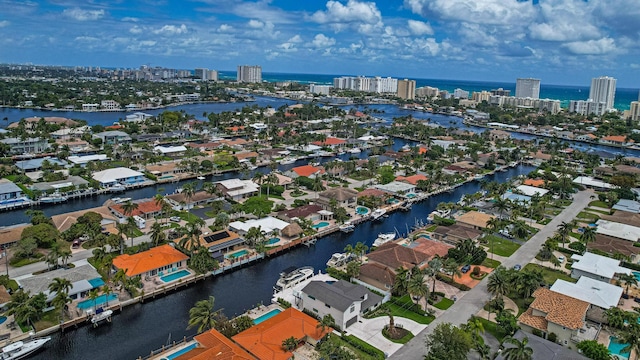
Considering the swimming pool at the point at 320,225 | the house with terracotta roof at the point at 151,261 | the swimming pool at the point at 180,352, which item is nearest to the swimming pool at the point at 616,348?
the swimming pool at the point at 180,352

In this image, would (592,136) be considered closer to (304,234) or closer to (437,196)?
(437,196)

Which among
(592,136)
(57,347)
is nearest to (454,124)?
(592,136)

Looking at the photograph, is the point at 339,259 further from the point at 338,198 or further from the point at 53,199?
the point at 53,199

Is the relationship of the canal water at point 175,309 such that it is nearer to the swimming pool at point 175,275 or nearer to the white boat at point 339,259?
the white boat at point 339,259

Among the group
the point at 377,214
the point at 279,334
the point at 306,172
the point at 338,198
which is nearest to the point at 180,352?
the point at 279,334

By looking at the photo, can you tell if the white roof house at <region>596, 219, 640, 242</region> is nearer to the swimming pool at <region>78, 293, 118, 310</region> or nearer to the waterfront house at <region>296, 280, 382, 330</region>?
the waterfront house at <region>296, 280, 382, 330</region>
